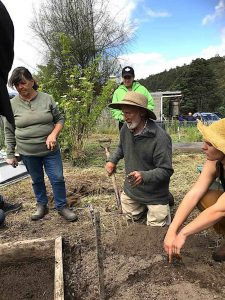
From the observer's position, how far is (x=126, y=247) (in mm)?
3016

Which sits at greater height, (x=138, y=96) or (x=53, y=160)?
(x=138, y=96)

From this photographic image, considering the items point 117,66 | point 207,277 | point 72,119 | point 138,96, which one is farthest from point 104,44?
point 207,277

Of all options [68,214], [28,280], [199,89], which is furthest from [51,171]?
[199,89]

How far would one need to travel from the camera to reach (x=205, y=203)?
285cm

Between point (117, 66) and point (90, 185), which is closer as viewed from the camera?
point (90, 185)

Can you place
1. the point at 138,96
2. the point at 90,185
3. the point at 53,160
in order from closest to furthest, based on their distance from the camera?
the point at 138,96 < the point at 53,160 < the point at 90,185

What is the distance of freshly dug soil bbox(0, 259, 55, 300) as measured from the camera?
2.65 metres

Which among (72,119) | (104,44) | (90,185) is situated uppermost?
(104,44)

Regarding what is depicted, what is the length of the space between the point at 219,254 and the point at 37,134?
2.21 metres

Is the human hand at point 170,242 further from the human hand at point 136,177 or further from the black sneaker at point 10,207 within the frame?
the black sneaker at point 10,207

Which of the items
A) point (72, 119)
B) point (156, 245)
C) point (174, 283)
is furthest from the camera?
point (72, 119)

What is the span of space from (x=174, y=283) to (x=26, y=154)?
222cm

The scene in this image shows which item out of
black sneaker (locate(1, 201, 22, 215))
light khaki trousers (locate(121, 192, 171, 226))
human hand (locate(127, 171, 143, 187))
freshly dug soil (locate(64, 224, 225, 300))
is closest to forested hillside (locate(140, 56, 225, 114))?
black sneaker (locate(1, 201, 22, 215))

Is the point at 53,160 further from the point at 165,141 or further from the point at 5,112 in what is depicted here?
the point at 5,112
